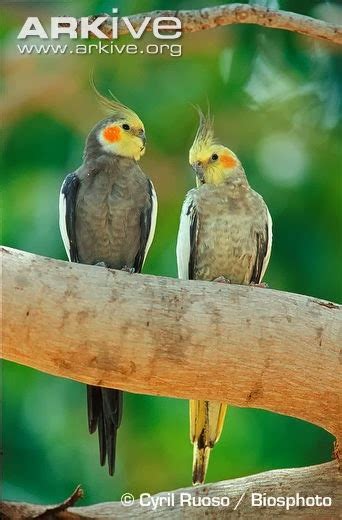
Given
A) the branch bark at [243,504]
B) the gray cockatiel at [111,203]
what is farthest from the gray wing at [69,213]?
the branch bark at [243,504]

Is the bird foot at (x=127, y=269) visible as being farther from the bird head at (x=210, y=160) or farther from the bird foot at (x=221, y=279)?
the bird head at (x=210, y=160)

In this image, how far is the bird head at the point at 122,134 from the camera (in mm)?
2303

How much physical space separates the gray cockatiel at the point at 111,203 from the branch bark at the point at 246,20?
303 mm

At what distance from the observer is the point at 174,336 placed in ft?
5.60

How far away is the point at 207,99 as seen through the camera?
2385 mm

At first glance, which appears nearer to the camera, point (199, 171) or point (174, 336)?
point (174, 336)

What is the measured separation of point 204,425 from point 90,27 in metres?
1.31

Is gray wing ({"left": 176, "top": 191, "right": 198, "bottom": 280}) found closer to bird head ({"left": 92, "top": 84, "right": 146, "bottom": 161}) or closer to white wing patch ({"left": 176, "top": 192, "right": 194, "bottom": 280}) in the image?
white wing patch ({"left": 176, "top": 192, "right": 194, "bottom": 280})

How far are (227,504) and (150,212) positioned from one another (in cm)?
94

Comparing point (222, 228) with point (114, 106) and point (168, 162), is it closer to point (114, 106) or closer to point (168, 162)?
point (168, 162)

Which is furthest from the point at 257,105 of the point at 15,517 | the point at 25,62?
the point at 15,517

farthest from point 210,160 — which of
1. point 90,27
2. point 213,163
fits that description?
point 90,27

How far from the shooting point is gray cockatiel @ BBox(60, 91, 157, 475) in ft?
7.39

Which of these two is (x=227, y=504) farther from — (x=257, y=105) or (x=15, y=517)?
(x=257, y=105)
